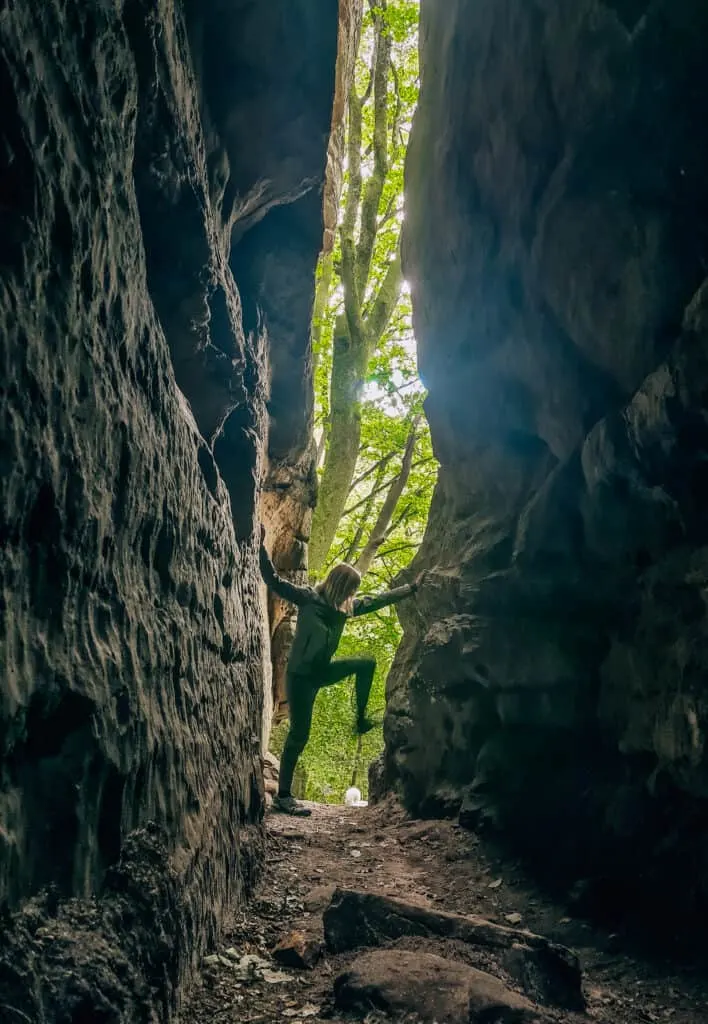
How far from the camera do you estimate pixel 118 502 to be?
2615 mm

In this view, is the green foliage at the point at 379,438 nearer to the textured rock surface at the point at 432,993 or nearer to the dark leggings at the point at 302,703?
the dark leggings at the point at 302,703

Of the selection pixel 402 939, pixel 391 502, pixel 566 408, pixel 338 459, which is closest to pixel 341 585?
pixel 566 408

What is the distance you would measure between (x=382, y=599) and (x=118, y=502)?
19.6ft

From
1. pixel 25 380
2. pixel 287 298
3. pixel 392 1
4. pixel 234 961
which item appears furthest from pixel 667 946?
pixel 392 1

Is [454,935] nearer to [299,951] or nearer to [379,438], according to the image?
[299,951]

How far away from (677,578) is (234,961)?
10.1 feet

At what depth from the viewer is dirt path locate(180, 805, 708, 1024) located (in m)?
3.11

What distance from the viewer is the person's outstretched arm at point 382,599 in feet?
26.9

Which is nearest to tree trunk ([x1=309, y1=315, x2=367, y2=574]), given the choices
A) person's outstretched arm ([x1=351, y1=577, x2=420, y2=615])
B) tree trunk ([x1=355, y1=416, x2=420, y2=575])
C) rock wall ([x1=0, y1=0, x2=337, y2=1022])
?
tree trunk ([x1=355, y1=416, x2=420, y2=575])

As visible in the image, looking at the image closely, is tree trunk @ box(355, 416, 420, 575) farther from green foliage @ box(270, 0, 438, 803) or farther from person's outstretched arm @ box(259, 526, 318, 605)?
person's outstretched arm @ box(259, 526, 318, 605)

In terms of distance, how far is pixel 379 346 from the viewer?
1731 cm

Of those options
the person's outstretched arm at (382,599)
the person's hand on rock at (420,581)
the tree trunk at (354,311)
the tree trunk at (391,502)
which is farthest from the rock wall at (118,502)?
the tree trunk at (391,502)

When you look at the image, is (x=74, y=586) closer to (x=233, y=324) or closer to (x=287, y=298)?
(x=233, y=324)

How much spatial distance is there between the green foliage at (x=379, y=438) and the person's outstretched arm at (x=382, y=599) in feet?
24.7
